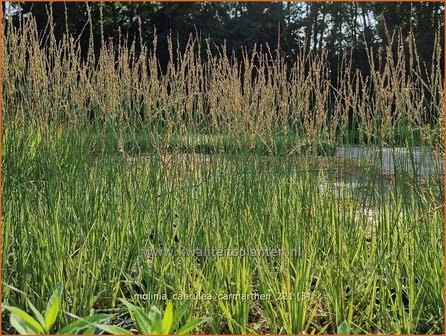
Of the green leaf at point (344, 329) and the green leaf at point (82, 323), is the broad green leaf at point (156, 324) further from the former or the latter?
the green leaf at point (344, 329)

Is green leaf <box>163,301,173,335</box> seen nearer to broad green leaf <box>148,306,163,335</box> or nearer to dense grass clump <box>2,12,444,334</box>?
broad green leaf <box>148,306,163,335</box>

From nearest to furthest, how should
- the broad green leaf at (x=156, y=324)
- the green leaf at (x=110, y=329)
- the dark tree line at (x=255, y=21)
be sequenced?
the green leaf at (x=110, y=329), the broad green leaf at (x=156, y=324), the dark tree line at (x=255, y=21)

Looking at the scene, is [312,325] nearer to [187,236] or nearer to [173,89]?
[187,236]

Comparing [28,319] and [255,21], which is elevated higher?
[255,21]

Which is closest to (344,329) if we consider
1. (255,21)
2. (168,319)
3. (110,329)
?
(168,319)

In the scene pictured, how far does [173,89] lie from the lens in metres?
1.98

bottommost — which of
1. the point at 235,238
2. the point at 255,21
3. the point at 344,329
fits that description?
the point at 344,329

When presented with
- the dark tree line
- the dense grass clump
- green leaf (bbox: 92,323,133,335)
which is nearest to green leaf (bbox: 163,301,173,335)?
green leaf (bbox: 92,323,133,335)

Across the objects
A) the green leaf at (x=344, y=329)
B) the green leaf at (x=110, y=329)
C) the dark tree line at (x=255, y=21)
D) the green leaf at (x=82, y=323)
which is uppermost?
the dark tree line at (x=255, y=21)

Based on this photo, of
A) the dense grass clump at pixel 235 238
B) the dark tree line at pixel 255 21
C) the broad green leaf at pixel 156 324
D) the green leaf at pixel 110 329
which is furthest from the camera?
the dark tree line at pixel 255 21

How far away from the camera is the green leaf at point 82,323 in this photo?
1.25 meters

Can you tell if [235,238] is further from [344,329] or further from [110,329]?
[110,329]

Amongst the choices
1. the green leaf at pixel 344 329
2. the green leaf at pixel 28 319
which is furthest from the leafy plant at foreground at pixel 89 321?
the green leaf at pixel 344 329

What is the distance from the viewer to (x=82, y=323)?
52.1 inches
